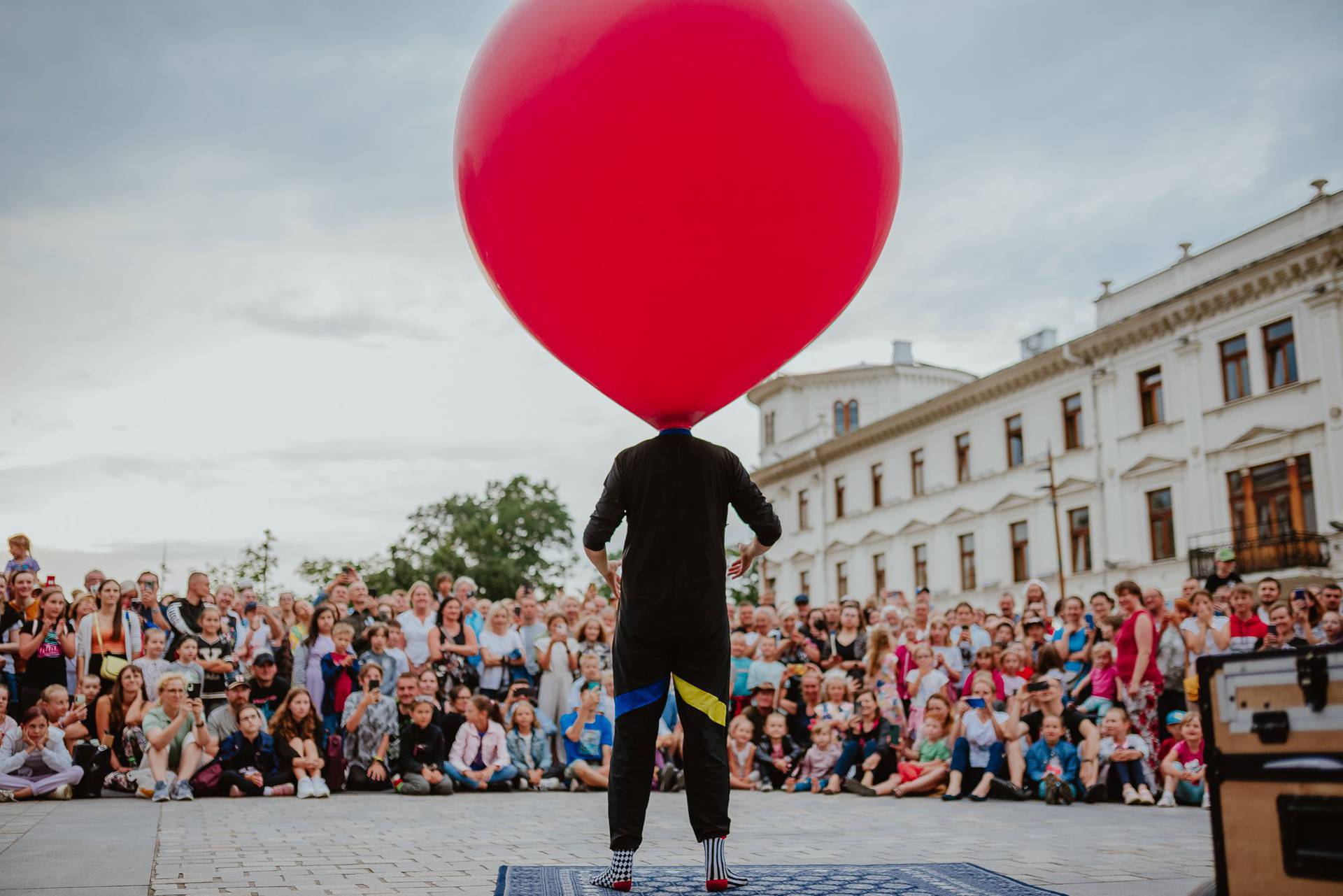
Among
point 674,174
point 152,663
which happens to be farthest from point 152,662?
point 674,174

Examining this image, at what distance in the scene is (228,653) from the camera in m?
10.6

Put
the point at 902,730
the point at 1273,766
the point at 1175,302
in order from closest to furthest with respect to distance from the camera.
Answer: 1. the point at 1273,766
2. the point at 902,730
3. the point at 1175,302

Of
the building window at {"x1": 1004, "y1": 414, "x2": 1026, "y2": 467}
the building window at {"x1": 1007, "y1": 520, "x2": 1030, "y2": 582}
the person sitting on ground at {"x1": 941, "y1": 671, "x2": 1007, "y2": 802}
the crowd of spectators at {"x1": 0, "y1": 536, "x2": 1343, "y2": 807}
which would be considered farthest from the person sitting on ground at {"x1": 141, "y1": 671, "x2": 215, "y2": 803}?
the building window at {"x1": 1004, "y1": 414, "x2": 1026, "y2": 467}

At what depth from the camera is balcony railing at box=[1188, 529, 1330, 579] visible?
2403 cm

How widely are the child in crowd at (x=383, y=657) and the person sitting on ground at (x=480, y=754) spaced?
801 millimetres

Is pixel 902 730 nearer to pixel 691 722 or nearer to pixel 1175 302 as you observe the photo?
pixel 691 722

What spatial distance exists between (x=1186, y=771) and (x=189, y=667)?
8.49 metres

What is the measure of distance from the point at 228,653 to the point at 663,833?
560 centimetres

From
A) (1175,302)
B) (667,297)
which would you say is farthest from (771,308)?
(1175,302)

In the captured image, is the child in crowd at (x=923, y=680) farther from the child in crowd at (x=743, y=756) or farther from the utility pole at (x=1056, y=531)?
the utility pole at (x=1056, y=531)

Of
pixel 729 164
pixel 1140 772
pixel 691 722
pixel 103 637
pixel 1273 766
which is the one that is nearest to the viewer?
pixel 1273 766

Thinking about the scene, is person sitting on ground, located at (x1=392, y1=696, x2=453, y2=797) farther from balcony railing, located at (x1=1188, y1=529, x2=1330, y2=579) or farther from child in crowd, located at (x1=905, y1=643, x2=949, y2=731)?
balcony railing, located at (x1=1188, y1=529, x2=1330, y2=579)

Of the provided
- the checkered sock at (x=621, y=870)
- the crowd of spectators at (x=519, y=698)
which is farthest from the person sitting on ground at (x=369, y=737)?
the checkered sock at (x=621, y=870)

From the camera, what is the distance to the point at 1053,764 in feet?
32.0
